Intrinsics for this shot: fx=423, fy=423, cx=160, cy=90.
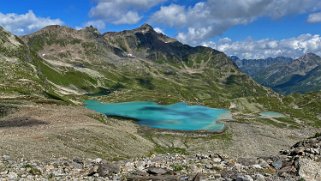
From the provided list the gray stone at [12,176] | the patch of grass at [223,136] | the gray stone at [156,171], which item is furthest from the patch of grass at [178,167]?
the patch of grass at [223,136]

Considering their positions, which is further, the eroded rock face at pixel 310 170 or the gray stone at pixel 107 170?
the gray stone at pixel 107 170

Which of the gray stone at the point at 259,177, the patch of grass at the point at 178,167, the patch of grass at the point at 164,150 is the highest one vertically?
the patch of grass at the point at 178,167

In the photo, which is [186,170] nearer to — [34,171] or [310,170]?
[310,170]

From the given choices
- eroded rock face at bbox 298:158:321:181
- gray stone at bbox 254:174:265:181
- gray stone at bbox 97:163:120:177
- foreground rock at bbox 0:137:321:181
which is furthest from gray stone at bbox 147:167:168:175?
eroded rock face at bbox 298:158:321:181

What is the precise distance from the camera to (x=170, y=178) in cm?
3112

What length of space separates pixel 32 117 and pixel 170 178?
6731 centimetres

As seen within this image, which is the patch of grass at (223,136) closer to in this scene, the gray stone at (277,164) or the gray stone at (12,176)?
the gray stone at (277,164)

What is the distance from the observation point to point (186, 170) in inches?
1400

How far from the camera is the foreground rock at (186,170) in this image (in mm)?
31859

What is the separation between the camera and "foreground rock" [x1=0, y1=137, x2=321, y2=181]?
31.9 meters

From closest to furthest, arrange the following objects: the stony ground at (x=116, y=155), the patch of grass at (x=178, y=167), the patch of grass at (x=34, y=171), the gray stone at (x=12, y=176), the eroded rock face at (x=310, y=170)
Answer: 1. the gray stone at (x=12, y=176)
2. the eroded rock face at (x=310, y=170)
3. the stony ground at (x=116, y=155)
4. the patch of grass at (x=34, y=171)
5. the patch of grass at (x=178, y=167)

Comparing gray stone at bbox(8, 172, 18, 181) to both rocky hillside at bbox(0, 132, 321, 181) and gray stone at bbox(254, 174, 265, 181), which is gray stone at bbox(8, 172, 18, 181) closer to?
rocky hillside at bbox(0, 132, 321, 181)

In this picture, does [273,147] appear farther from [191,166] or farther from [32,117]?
[191,166]

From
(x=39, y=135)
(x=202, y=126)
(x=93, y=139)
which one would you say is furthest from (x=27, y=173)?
(x=202, y=126)
